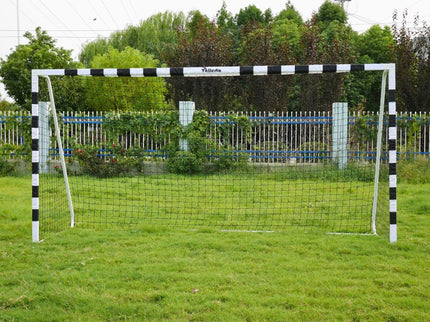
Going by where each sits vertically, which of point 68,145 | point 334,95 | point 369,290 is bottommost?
point 369,290

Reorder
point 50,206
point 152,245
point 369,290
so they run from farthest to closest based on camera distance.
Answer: point 50,206, point 152,245, point 369,290

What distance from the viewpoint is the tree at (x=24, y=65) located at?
18.0 meters

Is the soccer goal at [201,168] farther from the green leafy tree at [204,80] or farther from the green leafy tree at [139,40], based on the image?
the green leafy tree at [139,40]

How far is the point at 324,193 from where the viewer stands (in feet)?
30.1

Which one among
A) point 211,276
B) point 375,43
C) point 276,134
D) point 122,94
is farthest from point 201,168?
point 375,43

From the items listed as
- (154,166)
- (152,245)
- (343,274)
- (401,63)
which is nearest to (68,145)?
(154,166)

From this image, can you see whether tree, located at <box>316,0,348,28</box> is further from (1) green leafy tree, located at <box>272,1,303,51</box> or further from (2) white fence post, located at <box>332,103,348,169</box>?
(2) white fence post, located at <box>332,103,348,169</box>

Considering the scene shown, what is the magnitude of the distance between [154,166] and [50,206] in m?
5.03

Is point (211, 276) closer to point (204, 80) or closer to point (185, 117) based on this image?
point (185, 117)

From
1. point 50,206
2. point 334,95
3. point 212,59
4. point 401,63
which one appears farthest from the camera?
point 212,59

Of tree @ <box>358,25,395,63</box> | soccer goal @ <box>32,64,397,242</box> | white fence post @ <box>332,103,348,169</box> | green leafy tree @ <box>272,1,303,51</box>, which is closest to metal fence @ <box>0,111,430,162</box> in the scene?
soccer goal @ <box>32,64,397,242</box>

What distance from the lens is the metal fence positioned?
1224cm

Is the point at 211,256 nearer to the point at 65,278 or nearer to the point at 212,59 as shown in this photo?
the point at 65,278

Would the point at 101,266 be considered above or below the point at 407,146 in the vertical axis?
below
